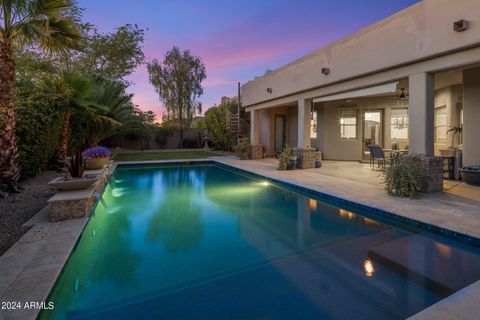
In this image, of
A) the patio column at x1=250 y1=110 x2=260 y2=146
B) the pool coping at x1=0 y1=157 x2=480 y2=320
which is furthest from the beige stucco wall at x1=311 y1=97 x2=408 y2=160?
the pool coping at x1=0 y1=157 x2=480 y2=320

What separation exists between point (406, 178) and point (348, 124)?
31.8 ft

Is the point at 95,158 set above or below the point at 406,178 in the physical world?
above

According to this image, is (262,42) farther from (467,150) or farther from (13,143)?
(13,143)

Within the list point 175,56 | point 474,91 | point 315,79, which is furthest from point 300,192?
point 175,56

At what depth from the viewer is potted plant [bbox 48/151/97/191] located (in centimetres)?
661

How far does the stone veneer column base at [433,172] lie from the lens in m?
7.61

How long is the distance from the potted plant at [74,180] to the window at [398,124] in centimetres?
1473

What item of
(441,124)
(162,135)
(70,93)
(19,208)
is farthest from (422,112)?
(162,135)

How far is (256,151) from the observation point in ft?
63.0

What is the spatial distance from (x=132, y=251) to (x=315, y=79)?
33.3 feet

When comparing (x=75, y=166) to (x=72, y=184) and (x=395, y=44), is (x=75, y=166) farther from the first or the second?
(x=395, y=44)

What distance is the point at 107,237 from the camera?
5.74 meters

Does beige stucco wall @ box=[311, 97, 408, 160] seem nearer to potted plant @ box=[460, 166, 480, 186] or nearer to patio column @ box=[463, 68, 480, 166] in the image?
patio column @ box=[463, 68, 480, 166]

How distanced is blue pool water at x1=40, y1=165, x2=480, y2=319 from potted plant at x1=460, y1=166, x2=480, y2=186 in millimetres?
4551
